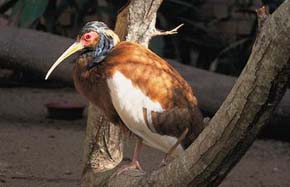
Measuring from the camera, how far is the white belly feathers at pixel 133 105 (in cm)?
407

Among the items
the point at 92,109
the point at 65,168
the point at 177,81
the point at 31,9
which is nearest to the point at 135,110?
the point at 177,81

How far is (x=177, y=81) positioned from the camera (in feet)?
13.7

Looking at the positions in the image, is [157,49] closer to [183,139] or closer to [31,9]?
[31,9]

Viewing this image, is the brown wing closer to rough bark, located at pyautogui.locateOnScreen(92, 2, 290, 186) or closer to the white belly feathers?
the white belly feathers

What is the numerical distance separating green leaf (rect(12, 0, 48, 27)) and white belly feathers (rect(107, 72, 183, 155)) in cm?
432

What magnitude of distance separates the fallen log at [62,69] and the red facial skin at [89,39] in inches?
110

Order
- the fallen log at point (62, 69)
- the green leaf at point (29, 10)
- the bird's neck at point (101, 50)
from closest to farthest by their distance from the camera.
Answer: the bird's neck at point (101, 50) → the fallen log at point (62, 69) → the green leaf at point (29, 10)

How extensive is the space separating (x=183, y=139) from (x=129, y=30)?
0.81 meters

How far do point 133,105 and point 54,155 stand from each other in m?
2.48

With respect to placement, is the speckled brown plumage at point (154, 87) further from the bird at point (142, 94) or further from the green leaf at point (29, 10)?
the green leaf at point (29, 10)

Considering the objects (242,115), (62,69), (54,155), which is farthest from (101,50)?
(62,69)

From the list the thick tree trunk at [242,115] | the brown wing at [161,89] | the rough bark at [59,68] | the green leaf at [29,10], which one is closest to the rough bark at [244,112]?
the thick tree trunk at [242,115]

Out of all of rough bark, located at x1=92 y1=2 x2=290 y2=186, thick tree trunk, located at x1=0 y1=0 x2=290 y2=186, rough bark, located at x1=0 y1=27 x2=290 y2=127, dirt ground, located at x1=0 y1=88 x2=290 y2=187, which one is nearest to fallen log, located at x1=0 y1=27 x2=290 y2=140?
rough bark, located at x1=0 y1=27 x2=290 y2=127

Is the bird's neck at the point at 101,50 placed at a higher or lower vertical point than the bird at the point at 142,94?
higher
